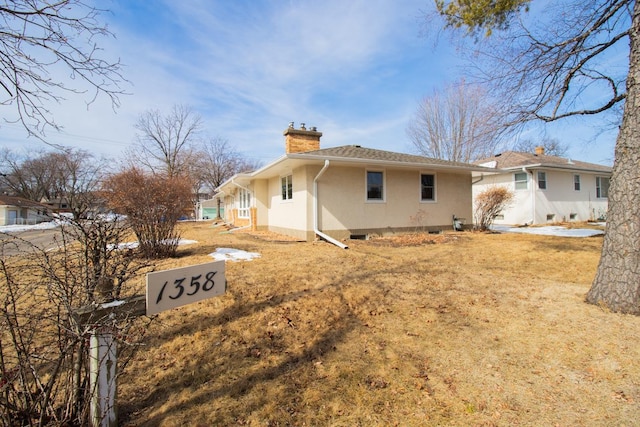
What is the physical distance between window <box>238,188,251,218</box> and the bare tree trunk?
563 inches

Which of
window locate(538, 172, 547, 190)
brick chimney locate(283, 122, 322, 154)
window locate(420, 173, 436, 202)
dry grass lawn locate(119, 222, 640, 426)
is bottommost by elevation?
dry grass lawn locate(119, 222, 640, 426)

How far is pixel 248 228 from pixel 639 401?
14.1 metres

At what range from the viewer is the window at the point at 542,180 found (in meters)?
16.6

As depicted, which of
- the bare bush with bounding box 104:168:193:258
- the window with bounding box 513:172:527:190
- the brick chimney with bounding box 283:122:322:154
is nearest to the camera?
the bare bush with bounding box 104:168:193:258

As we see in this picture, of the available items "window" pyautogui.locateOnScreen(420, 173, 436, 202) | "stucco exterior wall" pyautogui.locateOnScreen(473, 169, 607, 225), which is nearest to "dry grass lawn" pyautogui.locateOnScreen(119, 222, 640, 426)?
"window" pyautogui.locateOnScreen(420, 173, 436, 202)

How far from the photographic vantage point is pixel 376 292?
457 centimetres

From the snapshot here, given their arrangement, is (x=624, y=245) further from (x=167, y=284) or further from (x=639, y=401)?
(x=167, y=284)

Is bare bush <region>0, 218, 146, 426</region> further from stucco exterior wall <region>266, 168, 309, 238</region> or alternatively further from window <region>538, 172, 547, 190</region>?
window <region>538, 172, 547, 190</region>

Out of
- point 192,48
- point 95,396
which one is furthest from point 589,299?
point 192,48

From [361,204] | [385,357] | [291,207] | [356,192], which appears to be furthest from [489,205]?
[385,357]

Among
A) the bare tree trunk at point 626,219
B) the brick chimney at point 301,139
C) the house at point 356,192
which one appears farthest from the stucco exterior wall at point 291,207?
the bare tree trunk at point 626,219

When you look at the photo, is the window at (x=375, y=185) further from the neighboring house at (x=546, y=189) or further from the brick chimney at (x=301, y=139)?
the neighboring house at (x=546, y=189)

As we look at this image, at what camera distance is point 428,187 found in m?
12.0

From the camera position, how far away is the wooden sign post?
1.84 meters
